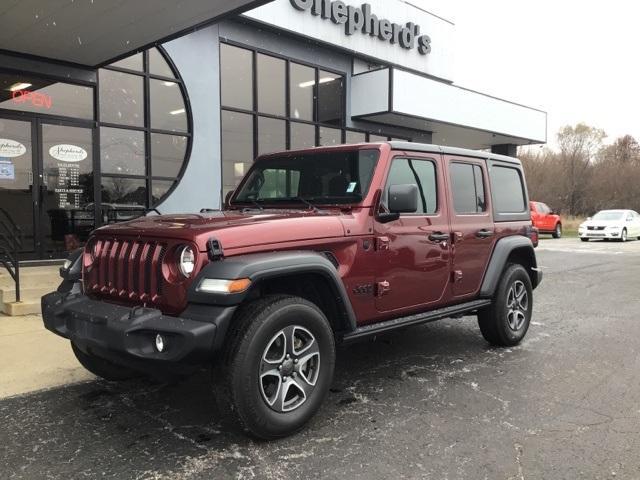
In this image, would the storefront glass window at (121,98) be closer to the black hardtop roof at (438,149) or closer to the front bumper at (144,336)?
the black hardtop roof at (438,149)

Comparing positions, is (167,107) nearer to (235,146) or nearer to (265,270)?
(235,146)

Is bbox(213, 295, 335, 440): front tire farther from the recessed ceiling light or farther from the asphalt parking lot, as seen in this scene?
the recessed ceiling light

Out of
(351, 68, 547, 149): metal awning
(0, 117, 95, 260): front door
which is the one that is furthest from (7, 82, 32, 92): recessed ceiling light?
(351, 68, 547, 149): metal awning

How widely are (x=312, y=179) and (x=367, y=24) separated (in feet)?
40.5

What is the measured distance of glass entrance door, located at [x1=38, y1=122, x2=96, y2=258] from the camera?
9453 mm

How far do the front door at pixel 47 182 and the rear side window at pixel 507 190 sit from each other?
7.60 metres

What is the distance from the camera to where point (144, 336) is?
303 cm

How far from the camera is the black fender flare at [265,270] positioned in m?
3.02

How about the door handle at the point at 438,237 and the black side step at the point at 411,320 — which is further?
the door handle at the point at 438,237

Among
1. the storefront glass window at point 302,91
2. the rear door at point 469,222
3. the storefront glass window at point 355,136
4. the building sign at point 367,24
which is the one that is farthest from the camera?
the storefront glass window at point 355,136

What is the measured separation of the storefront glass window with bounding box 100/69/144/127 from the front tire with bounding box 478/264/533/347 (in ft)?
27.6

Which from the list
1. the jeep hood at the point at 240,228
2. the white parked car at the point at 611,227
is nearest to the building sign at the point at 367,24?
the white parked car at the point at 611,227

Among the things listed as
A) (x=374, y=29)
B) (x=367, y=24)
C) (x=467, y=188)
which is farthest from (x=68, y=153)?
(x=374, y=29)

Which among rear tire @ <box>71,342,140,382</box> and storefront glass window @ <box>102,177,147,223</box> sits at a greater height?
storefront glass window @ <box>102,177,147,223</box>
